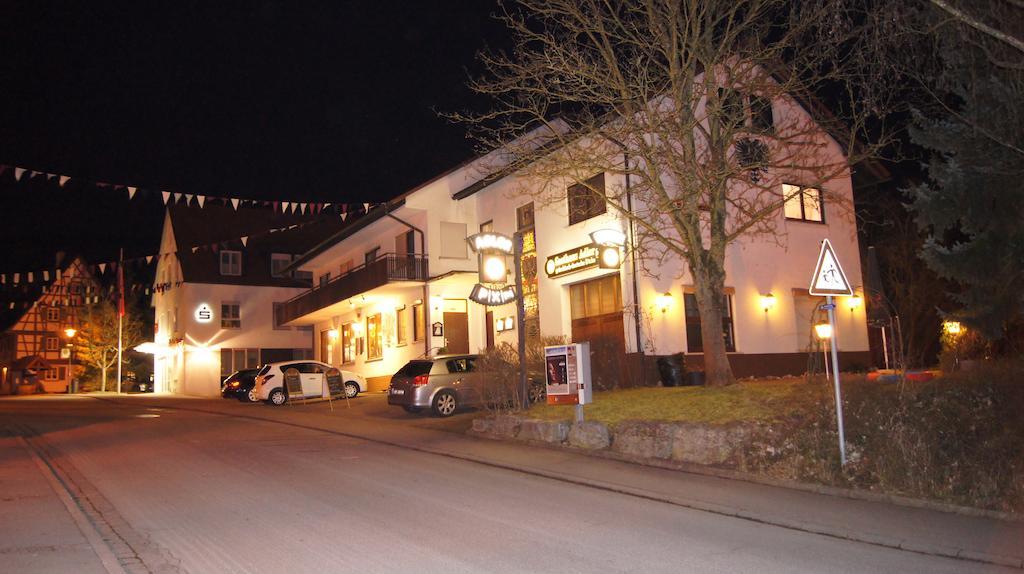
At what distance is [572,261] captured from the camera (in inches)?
875

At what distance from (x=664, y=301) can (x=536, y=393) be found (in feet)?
16.4

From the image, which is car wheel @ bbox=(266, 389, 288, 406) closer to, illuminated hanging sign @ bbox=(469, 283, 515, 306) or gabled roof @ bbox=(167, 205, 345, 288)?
illuminated hanging sign @ bbox=(469, 283, 515, 306)

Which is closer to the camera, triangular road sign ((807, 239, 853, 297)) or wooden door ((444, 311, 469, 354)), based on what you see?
triangular road sign ((807, 239, 853, 297))

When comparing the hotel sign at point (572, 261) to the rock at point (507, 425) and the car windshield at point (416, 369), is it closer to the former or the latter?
the car windshield at point (416, 369)

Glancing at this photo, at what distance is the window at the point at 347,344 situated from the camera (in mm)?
36250

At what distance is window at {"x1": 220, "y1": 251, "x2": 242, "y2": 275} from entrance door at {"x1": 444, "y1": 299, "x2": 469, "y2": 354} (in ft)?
71.0

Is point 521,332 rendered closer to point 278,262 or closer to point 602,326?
point 602,326

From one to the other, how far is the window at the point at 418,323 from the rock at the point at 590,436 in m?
15.9

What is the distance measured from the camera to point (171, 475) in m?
10.6

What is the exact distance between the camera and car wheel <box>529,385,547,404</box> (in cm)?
1784

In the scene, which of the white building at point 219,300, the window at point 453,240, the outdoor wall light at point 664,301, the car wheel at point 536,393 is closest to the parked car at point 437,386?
the car wheel at point 536,393

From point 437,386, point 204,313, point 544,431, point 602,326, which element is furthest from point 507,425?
point 204,313

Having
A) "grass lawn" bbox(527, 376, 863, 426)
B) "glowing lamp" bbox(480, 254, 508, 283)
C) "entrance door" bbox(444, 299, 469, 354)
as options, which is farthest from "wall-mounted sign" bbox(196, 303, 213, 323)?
"grass lawn" bbox(527, 376, 863, 426)

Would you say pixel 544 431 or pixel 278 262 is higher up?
pixel 278 262
